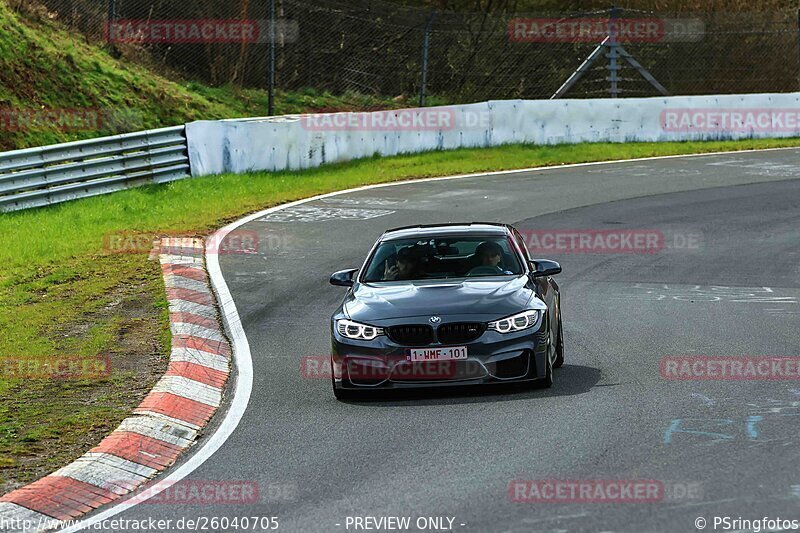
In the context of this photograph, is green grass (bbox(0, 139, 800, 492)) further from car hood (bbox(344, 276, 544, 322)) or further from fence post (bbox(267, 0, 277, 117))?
fence post (bbox(267, 0, 277, 117))

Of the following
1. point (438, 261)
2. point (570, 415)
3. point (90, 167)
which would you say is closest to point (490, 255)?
point (438, 261)

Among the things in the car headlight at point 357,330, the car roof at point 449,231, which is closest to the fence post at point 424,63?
the car roof at point 449,231

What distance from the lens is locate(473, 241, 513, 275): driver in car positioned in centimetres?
1140

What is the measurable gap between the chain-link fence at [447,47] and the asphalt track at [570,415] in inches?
577

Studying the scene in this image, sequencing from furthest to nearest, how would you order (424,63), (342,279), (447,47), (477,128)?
(447,47)
(424,63)
(477,128)
(342,279)

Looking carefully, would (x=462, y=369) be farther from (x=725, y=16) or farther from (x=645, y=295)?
(x=725, y=16)

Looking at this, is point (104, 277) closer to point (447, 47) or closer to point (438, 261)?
point (438, 261)

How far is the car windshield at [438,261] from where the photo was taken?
11.3m

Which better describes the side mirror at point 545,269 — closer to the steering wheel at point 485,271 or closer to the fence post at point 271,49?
the steering wheel at point 485,271

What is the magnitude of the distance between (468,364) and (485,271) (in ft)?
4.78

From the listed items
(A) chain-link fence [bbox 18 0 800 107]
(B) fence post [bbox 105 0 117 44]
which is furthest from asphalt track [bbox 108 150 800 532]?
(A) chain-link fence [bbox 18 0 800 107]

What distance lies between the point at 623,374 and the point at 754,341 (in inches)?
75.1

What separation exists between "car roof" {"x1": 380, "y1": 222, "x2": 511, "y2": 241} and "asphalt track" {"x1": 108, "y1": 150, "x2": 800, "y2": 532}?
130 centimetres

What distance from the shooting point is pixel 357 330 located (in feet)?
33.9
